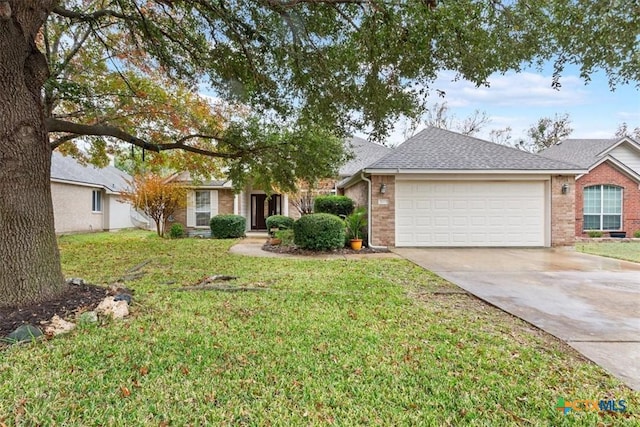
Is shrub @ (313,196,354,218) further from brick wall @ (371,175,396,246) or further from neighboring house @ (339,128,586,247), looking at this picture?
brick wall @ (371,175,396,246)

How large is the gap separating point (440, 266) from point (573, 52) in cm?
489

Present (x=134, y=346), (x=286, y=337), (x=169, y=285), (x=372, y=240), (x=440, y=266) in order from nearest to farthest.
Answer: (x=134, y=346), (x=286, y=337), (x=169, y=285), (x=440, y=266), (x=372, y=240)

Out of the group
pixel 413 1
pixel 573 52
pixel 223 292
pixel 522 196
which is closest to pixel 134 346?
pixel 223 292

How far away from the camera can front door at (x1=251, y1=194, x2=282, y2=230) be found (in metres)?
21.2

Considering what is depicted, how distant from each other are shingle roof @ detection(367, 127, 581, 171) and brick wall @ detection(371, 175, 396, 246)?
0.52 meters

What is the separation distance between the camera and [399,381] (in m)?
2.87

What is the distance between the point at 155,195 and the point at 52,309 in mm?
11798

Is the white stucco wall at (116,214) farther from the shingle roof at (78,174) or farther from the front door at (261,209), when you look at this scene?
the front door at (261,209)

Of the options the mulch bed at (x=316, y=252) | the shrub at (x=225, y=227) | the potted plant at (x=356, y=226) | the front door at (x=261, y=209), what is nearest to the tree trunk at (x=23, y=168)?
the mulch bed at (x=316, y=252)

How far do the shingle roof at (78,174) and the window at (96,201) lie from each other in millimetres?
702

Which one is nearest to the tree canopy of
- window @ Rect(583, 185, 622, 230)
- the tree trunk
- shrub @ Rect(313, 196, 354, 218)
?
the tree trunk

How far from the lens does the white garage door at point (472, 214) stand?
11.9 meters

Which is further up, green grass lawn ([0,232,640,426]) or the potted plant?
the potted plant

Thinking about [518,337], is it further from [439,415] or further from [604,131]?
[604,131]
